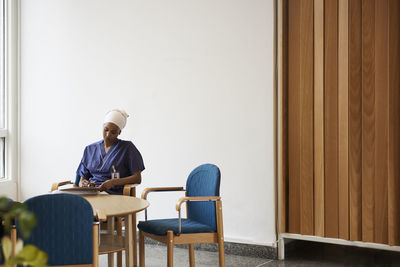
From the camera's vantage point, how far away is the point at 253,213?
4.78 metres

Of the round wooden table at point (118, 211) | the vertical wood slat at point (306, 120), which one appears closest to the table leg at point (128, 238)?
the round wooden table at point (118, 211)

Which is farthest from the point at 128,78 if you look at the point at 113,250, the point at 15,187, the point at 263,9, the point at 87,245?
the point at 87,245

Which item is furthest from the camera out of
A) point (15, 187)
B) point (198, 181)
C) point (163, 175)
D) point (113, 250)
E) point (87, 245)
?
point (15, 187)

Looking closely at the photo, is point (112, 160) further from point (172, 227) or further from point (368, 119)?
point (368, 119)

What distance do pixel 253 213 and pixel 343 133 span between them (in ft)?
3.76

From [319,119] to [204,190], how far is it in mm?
1378

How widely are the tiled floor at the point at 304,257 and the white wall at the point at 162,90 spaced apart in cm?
26

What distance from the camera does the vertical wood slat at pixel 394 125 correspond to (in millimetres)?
4094

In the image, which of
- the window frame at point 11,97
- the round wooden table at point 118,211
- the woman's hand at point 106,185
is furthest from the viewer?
the window frame at point 11,97

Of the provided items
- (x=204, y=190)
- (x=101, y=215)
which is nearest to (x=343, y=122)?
(x=204, y=190)

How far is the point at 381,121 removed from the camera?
13.7ft

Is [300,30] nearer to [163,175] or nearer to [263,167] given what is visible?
[263,167]

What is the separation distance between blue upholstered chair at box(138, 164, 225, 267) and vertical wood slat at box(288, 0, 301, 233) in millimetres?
1145

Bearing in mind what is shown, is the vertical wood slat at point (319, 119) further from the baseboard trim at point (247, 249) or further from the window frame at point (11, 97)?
the window frame at point (11, 97)
